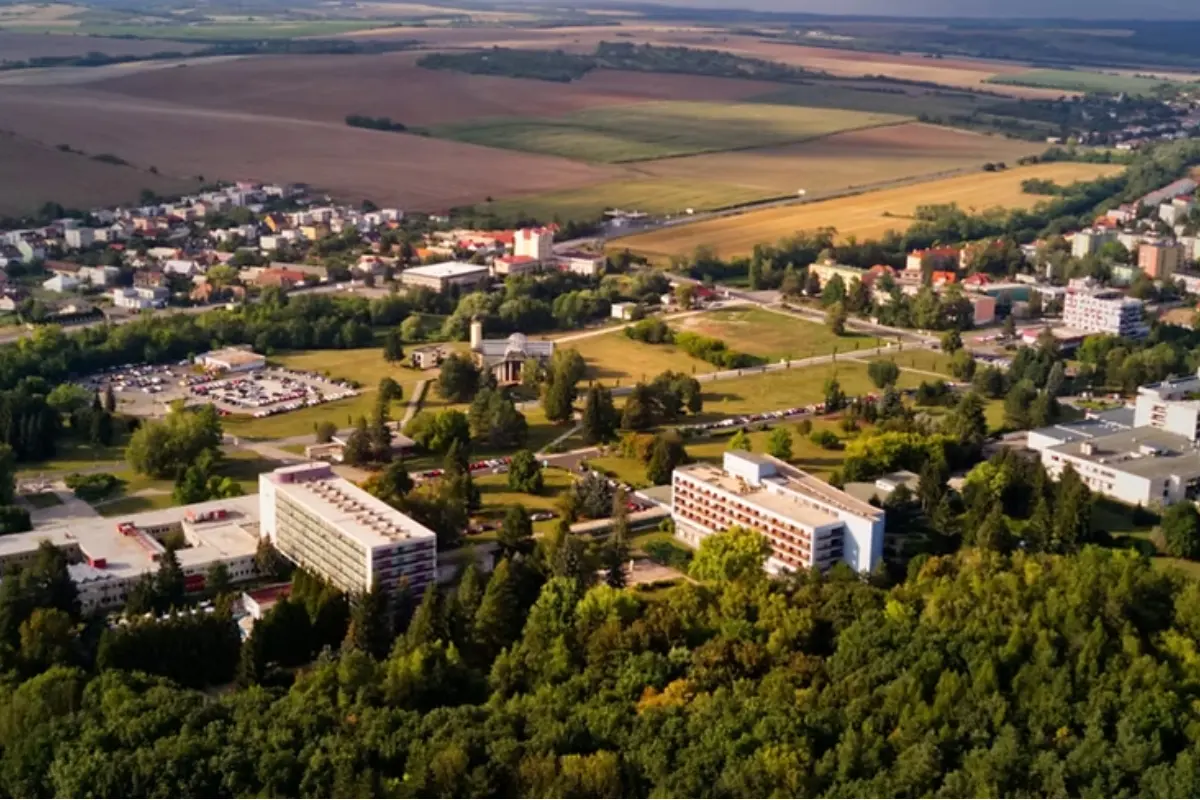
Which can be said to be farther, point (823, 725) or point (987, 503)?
point (987, 503)

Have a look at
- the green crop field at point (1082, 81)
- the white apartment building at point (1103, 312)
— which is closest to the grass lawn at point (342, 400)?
the white apartment building at point (1103, 312)

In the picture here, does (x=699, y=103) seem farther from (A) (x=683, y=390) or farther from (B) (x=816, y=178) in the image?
(A) (x=683, y=390)

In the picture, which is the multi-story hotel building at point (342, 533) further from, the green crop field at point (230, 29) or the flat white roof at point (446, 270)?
the green crop field at point (230, 29)

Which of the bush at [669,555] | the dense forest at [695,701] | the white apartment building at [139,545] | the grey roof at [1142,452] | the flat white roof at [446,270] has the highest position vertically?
the dense forest at [695,701]

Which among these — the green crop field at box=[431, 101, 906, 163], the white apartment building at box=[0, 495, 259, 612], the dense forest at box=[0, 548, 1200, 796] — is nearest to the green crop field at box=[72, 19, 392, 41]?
the green crop field at box=[431, 101, 906, 163]

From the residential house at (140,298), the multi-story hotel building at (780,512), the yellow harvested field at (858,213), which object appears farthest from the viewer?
the yellow harvested field at (858,213)

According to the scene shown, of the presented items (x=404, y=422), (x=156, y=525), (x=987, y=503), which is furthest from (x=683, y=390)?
(x=156, y=525)
